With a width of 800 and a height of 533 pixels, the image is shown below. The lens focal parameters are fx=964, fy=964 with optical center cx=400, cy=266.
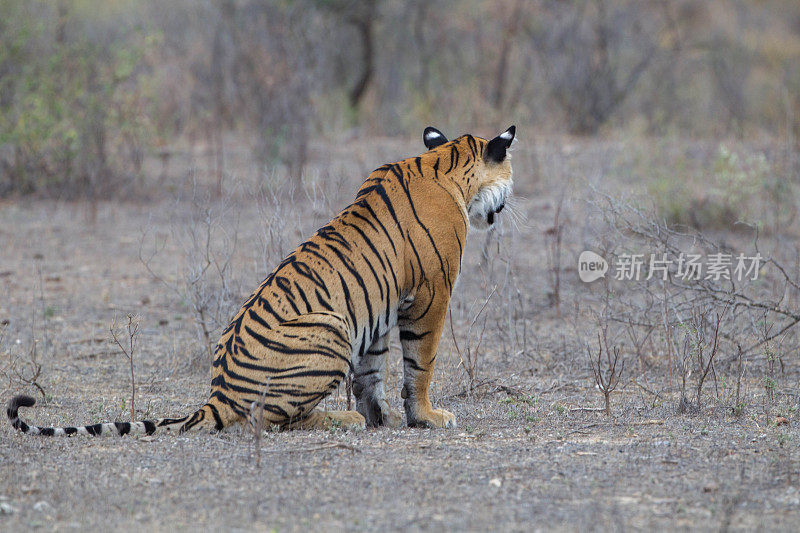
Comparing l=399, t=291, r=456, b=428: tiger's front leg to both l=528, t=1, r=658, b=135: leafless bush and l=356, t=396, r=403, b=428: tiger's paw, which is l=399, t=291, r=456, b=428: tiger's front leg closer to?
l=356, t=396, r=403, b=428: tiger's paw

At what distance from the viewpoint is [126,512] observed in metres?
3.81

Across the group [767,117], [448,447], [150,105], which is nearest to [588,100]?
[767,117]

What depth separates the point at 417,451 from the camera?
4645 millimetres

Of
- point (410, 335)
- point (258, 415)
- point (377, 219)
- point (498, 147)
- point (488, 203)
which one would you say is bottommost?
point (258, 415)

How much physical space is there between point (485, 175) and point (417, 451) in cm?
180

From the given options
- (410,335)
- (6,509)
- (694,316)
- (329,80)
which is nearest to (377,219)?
(410,335)

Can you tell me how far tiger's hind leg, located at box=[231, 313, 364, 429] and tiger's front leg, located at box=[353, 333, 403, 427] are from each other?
52cm

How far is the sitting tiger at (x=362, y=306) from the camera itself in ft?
15.8

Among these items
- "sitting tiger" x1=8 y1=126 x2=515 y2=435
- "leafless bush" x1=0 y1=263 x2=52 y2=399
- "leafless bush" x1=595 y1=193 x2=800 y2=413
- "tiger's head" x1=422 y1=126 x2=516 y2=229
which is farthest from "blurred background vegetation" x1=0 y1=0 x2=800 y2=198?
"sitting tiger" x1=8 y1=126 x2=515 y2=435

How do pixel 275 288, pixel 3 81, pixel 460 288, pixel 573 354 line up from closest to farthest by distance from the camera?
pixel 275 288 → pixel 573 354 → pixel 460 288 → pixel 3 81

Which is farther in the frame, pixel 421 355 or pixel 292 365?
pixel 421 355

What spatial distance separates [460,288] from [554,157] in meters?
5.60

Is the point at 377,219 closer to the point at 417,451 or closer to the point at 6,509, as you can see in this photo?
the point at 417,451

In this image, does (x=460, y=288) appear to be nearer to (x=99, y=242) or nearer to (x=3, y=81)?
(x=99, y=242)
